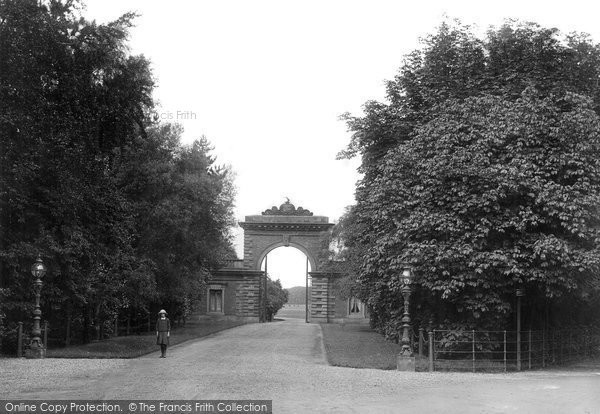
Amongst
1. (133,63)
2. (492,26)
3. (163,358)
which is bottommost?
(163,358)

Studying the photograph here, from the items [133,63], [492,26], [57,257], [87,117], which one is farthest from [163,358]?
[492,26]

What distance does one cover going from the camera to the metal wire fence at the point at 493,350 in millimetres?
19453

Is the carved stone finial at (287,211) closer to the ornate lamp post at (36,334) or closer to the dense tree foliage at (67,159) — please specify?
the dense tree foliage at (67,159)

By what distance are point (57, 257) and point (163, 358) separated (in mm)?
4684

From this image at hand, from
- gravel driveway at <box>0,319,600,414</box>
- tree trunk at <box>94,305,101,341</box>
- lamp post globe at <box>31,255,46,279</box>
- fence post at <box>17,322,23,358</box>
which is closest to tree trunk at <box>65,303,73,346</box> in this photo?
tree trunk at <box>94,305,101,341</box>

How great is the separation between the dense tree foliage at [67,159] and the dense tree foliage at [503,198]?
9244 millimetres

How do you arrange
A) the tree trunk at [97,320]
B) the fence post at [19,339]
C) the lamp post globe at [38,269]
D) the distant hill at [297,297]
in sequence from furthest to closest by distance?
the distant hill at [297,297] < the tree trunk at [97,320] < the fence post at [19,339] < the lamp post globe at [38,269]

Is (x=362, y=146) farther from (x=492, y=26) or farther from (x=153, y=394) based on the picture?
(x=153, y=394)

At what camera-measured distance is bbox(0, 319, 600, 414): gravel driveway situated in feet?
39.1

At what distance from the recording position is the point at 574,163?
1916cm

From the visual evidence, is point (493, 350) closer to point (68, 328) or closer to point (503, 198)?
point (503, 198)

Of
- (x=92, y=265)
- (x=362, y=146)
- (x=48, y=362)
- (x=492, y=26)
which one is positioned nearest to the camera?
(x=48, y=362)

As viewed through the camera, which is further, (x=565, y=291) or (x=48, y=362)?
(x=565, y=291)

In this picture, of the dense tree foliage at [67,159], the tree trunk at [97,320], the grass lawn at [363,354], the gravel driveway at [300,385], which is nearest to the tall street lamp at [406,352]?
the grass lawn at [363,354]
